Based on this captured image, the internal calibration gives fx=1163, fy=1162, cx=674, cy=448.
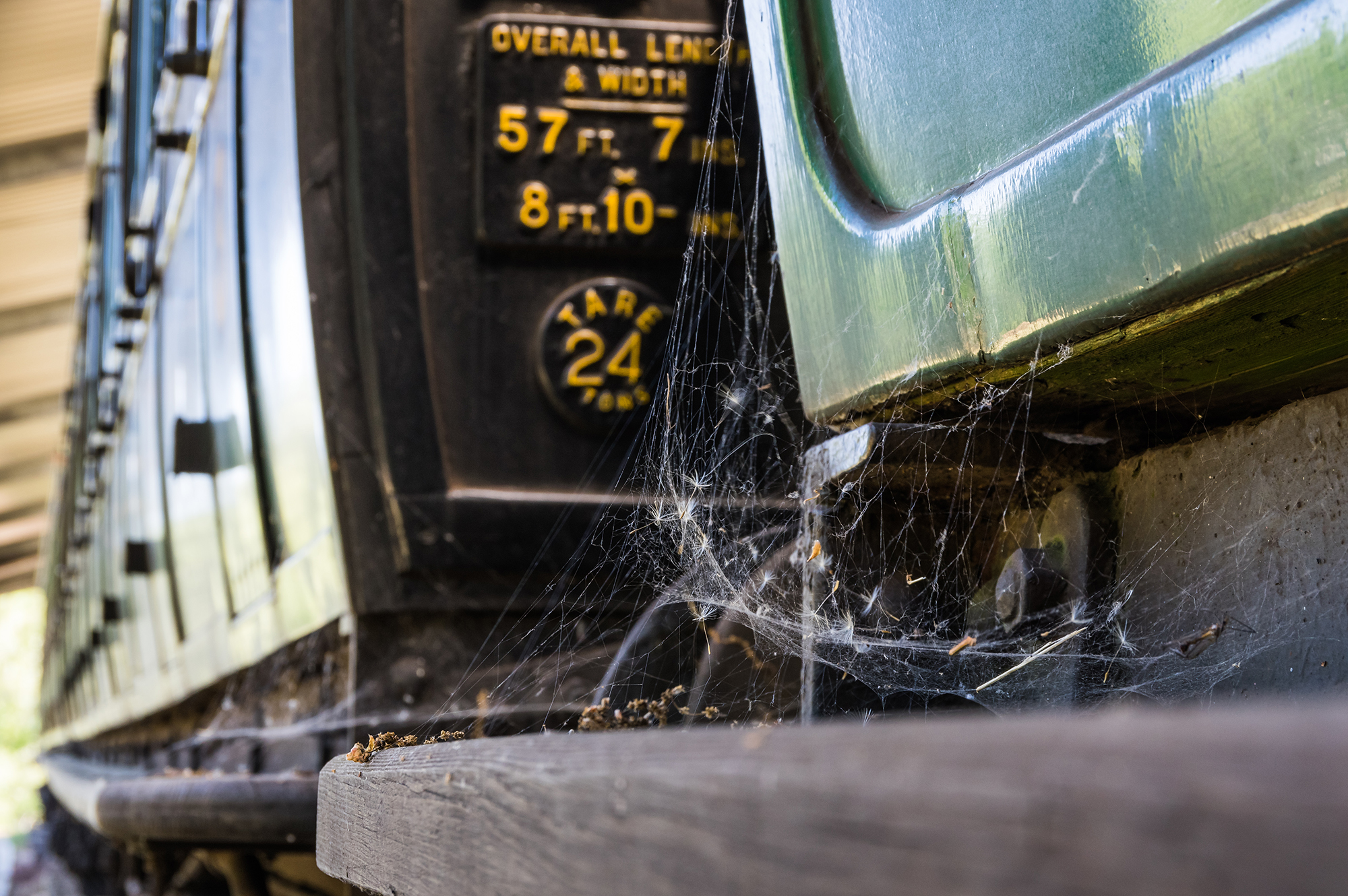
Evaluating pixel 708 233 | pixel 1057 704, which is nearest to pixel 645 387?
pixel 708 233

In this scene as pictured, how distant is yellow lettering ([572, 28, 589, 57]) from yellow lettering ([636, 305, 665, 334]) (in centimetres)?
52

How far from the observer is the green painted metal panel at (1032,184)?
2.19ft

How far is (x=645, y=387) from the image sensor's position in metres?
2.38

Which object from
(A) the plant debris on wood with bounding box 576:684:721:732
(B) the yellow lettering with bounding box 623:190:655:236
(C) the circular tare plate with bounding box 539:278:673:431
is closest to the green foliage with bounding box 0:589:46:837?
(C) the circular tare plate with bounding box 539:278:673:431

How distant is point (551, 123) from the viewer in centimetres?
231

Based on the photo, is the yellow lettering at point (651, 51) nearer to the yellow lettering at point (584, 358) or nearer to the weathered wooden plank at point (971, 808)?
the yellow lettering at point (584, 358)

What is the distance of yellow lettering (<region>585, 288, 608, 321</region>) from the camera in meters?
2.37

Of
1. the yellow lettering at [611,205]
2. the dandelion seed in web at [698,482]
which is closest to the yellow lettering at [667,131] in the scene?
the yellow lettering at [611,205]

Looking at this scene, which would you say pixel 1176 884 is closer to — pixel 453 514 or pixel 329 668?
pixel 453 514

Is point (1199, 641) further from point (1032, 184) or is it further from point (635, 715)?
point (635, 715)

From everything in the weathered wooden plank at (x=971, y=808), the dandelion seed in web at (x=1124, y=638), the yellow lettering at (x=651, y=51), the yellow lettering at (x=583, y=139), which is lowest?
the dandelion seed in web at (x=1124, y=638)

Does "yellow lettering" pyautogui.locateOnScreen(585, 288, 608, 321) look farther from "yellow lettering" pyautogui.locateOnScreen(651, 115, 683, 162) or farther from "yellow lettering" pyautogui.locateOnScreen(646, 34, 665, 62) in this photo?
"yellow lettering" pyautogui.locateOnScreen(646, 34, 665, 62)

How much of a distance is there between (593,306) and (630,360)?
0.13 metres

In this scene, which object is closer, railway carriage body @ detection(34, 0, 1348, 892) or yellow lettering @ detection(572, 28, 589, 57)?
railway carriage body @ detection(34, 0, 1348, 892)
